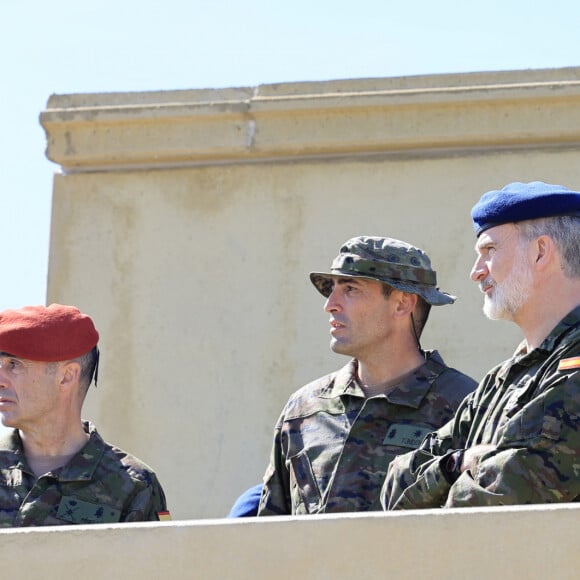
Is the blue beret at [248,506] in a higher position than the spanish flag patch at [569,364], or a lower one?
lower

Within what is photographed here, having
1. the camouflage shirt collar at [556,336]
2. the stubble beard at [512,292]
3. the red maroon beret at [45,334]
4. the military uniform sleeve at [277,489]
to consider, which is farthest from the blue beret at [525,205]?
the red maroon beret at [45,334]

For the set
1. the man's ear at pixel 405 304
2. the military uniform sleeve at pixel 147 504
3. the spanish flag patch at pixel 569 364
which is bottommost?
the military uniform sleeve at pixel 147 504

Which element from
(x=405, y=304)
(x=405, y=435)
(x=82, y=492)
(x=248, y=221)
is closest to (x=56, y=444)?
(x=82, y=492)

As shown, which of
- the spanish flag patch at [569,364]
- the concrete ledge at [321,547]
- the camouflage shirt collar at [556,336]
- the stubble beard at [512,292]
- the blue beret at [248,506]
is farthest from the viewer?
the blue beret at [248,506]

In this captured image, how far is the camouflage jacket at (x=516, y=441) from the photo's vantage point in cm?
333

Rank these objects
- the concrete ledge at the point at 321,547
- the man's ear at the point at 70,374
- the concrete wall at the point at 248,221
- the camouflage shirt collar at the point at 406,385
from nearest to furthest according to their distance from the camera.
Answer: the concrete ledge at the point at 321,547 < the camouflage shirt collar at the point at 406,385 < the man's ear at the point at 70,374 < the concrete wall at the point at 248,221

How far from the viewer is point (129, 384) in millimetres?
6781

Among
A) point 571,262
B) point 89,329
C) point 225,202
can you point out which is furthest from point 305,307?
point 571,262

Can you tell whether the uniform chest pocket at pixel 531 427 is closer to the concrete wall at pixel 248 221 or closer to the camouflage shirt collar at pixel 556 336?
the camouflage shirt collar at pixel 556 336

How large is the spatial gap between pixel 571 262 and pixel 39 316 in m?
1.78

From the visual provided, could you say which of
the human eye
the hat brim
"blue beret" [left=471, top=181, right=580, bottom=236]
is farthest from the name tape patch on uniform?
the human eye

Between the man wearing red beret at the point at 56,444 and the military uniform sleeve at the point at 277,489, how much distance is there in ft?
1.06

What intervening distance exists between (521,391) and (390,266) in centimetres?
124

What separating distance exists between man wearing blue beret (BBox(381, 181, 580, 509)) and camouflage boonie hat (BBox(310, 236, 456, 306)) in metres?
0.84
